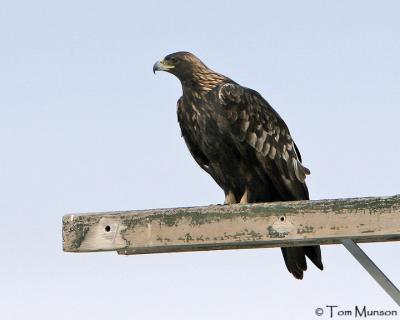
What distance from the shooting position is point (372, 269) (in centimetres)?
591

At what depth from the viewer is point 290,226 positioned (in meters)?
6.05

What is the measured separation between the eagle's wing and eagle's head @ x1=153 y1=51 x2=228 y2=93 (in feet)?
0.87

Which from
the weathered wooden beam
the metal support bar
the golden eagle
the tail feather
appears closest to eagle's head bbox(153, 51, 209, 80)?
the golden eagle

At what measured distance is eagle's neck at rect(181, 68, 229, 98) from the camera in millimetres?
9844

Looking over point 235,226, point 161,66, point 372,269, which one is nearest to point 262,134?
point 161,66

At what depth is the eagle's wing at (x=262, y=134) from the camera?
9.27 metres

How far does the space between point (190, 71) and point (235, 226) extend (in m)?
4.21

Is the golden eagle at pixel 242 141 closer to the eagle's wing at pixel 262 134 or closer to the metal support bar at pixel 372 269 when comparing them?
the eagle's wing at pixel 262 134

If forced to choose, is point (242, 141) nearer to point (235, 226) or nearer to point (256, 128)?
point (256, 128)

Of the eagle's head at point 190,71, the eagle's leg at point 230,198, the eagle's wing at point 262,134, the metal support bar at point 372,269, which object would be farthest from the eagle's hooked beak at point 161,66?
the metal support bar at point 372,269

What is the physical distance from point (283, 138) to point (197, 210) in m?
3.57

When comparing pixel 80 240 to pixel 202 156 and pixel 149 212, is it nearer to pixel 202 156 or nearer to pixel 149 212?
pixel 149 212

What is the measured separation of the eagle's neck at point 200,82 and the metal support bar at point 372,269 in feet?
13.1

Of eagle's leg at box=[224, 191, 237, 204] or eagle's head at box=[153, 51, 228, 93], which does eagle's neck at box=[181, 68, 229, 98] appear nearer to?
eagle's head at box=[153, 51, 228, 93]
